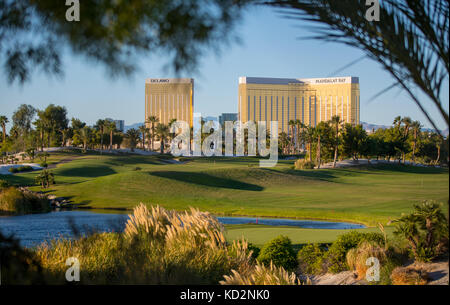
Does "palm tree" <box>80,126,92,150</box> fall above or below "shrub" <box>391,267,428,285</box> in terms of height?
above

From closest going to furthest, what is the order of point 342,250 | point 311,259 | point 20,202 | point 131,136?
point 342,250
point 311,259
point 20,202
point 131,136

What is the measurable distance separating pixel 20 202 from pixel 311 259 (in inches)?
1014

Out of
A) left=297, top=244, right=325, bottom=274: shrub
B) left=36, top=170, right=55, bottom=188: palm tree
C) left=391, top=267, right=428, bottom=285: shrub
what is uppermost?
left=391, top=267, right=428, bottom=285: shrub

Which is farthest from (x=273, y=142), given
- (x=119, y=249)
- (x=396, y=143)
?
(x=119, y=249)

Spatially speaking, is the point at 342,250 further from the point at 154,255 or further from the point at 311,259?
the point at 154,255

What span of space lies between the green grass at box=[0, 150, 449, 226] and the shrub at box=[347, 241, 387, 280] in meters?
15.6

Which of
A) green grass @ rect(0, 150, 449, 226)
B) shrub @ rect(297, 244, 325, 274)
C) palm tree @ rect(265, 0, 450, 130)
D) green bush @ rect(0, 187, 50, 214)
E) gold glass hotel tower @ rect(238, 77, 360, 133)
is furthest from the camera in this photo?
gold glass hotel tower @ rect(238, 77, 360, 133)

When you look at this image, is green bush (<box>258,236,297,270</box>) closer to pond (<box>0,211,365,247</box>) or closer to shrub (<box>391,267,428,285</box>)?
shrub (<box>391,267,428,285</box>)

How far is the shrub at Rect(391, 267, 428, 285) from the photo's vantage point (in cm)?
727

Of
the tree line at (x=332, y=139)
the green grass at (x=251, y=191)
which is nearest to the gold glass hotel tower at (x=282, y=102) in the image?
the tree line at (x=332, y=139)

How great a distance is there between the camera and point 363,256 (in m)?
8.94

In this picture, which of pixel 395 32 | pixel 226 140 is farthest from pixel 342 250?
pixel 226 140

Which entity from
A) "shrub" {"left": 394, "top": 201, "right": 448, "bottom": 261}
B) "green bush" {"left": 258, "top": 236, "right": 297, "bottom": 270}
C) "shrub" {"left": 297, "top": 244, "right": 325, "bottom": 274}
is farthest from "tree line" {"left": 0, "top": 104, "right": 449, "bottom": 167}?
"shrub" {"left": 394, "top": 201, "right": 448, "bottom": 261}

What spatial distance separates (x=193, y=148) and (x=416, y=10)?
100045mm
